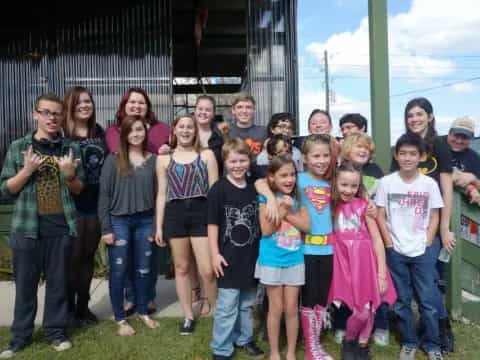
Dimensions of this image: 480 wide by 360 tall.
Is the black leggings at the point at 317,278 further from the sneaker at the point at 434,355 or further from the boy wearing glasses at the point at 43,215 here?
Answer: the boy wearing glasses at the point at 43,215

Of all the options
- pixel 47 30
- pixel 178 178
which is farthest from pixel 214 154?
pixel 47 30

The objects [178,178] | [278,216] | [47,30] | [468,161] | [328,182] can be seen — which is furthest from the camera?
[47,30]

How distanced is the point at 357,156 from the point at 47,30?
5199 millimetres

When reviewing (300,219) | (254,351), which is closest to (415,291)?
(300,219)

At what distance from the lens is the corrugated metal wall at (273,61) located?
6.49m

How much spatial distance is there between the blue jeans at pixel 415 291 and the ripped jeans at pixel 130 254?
1.89 metres

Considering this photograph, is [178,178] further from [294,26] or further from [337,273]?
[294,26]

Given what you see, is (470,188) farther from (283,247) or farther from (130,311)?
(130,311)

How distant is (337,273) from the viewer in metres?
3.01

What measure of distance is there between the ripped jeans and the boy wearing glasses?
0.35m

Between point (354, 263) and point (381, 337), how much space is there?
32.4 inches

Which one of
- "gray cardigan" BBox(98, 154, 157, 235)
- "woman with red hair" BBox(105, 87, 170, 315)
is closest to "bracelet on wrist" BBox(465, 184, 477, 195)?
"woman with red hair" BBox(105, 87, 170, 315)

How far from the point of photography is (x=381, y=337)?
3.38 metres

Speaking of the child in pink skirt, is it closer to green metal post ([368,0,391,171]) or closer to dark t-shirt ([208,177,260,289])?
dark t-shirt ([208,177,260,289])
